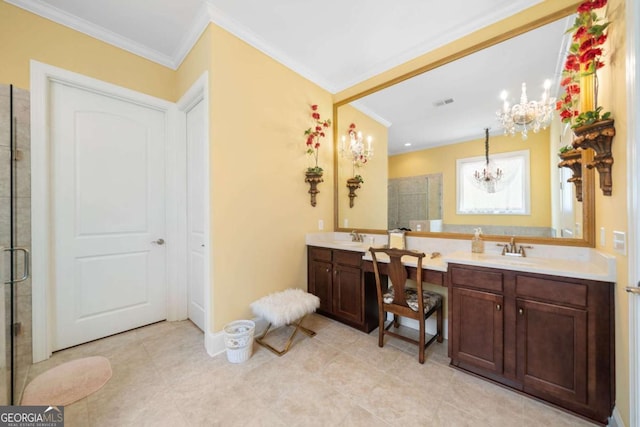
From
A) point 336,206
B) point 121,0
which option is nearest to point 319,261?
point 336,206

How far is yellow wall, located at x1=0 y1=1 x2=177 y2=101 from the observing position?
75.1 inches

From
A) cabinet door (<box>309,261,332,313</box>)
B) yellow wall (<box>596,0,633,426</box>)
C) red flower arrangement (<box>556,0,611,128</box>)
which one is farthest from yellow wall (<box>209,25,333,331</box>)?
yellow wall (<box>596,0,633,426</box>)

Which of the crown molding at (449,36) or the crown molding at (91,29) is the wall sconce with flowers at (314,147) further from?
the crown molding at (91,29)

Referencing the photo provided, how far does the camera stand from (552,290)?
1509 millimetres

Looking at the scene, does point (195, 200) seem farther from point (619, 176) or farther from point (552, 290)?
point (619, 176)

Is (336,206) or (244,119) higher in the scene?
(244,119)

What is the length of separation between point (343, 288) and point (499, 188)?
1.77 meters

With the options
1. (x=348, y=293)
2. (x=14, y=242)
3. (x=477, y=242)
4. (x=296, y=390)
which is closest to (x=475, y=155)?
(x=477, y=242)

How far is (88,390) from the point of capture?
170 centimetres

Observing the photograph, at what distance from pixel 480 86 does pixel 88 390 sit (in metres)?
3.97

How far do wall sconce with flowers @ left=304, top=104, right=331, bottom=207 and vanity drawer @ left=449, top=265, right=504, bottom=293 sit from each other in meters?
1.70

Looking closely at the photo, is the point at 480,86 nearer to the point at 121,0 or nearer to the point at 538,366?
the point at 538,366

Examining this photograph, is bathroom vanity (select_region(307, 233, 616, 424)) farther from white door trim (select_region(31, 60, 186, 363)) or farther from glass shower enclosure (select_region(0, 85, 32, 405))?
white door trim (select_region(31, 60, 186, 363))

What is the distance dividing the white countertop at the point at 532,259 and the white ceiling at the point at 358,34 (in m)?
1.06
